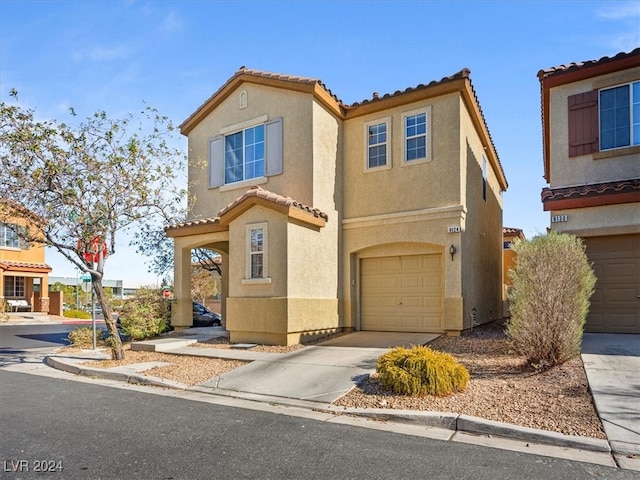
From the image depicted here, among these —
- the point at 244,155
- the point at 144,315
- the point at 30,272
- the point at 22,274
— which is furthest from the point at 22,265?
the point at 244,155

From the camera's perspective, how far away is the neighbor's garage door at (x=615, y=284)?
1103 centimetres

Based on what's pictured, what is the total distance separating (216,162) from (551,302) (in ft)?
38.6

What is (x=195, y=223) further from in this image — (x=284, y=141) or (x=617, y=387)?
(x=617, y=387)

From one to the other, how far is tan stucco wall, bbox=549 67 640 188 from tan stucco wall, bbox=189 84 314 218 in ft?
21.0

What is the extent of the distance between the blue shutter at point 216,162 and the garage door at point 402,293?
18.5ft

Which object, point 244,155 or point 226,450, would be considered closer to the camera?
point 226,450

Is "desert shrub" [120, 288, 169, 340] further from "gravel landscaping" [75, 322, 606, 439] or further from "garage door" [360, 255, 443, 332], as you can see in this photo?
"garage door" [360, 255, 443, 332]

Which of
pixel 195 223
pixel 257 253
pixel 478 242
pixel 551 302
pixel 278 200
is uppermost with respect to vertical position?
pixel 278 200

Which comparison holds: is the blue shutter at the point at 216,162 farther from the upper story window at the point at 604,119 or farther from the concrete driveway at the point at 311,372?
the upper story window at the point at 604,119

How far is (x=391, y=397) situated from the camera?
7.25 metres

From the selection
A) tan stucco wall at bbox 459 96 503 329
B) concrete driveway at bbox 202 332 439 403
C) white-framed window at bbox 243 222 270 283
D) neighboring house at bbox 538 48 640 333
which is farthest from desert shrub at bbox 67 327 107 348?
neighboring house at bbox 538 48 640 333

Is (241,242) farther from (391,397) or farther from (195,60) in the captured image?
(391,397)

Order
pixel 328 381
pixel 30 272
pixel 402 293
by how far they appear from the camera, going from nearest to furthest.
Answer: pixel 328 381, pixel 402 293, pixel 30 272

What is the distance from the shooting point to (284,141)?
14.5 m
